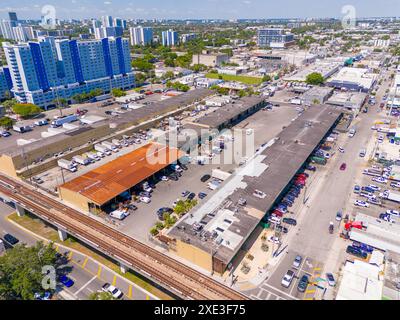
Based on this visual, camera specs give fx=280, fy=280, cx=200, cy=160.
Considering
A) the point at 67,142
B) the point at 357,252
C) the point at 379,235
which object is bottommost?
the point at 357,252

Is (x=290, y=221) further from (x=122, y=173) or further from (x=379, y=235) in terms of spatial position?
(x=122, y=173)

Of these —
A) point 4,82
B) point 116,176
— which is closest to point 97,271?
point 116,176

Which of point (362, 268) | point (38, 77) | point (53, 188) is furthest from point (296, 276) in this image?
point (38, 77)

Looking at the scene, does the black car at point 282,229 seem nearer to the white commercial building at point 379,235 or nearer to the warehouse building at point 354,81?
the white commercial building at point 379,235

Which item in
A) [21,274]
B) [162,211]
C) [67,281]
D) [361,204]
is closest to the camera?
[21,274]

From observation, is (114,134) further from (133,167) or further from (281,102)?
(281,102)

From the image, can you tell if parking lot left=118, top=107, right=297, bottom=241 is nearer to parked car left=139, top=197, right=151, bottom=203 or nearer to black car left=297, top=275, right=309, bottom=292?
parked car left=139, top=197, right=151, bottom=203
